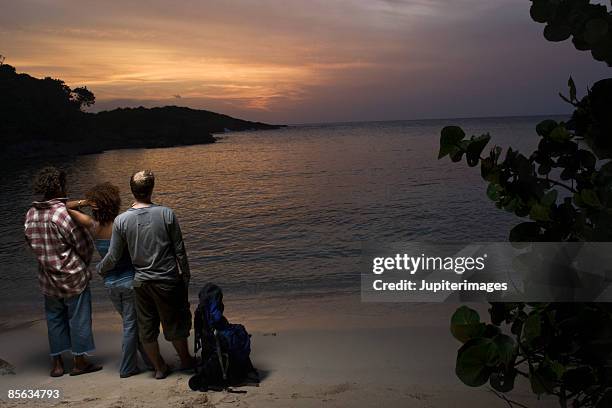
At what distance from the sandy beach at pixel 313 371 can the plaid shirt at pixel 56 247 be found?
0.93 meters

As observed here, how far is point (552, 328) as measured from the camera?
175 centimetres

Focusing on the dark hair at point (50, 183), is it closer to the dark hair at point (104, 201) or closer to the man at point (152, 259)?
the dark hair at point (104, 201)

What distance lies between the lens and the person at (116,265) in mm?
4980

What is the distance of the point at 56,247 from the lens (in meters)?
5.01

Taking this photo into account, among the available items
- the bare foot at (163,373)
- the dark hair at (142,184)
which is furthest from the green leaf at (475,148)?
the bare foot at (163,373)

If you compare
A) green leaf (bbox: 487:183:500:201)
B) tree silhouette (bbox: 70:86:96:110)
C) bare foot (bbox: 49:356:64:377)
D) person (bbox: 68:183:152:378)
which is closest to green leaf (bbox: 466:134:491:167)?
green leaf (bbox: 487:183:500:201)

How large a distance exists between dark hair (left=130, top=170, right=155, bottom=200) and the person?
15.9 inches

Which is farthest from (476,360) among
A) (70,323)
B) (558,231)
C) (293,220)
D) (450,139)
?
(293,220)

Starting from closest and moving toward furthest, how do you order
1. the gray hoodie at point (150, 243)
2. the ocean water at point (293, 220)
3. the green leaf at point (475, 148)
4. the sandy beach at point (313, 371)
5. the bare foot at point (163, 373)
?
the green leaf at point (475, 148) → the sandy beach at point (313, 371) → the gray hoodie at point (150, 243) → the bare foot at point (163, 373) → the ocean water at point (293, 220)

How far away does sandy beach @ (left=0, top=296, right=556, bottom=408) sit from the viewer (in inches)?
180

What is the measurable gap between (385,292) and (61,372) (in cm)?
568

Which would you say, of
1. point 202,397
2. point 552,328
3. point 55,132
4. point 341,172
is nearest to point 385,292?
point 202,397

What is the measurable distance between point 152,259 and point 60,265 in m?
0.96

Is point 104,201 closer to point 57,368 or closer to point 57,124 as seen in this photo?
point 57,368
